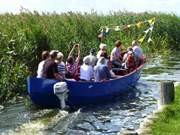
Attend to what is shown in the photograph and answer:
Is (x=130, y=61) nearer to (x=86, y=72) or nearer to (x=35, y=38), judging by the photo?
(x=86, y=72)

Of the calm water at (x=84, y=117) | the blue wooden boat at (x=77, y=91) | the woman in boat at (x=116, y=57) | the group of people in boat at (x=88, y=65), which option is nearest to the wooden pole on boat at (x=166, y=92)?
the calm water at (x=84, y=117)

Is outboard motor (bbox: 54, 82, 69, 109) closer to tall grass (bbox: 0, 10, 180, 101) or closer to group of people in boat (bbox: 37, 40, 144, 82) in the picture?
group of people in boat (bbox: 37, 40, 144, 82)

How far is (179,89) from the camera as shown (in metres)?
14.8

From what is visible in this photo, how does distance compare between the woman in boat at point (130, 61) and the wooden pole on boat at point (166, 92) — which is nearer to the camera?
the wooden pole on boat at point (166, 92)

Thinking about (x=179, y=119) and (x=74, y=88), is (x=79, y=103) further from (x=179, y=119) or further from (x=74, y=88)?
(x=179, y=119)

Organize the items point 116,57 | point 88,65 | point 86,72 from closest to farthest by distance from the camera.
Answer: point 86,72
point 88,65
point 116,57

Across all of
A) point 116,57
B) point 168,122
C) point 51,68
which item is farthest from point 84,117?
point 116,57

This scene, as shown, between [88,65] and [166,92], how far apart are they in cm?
445

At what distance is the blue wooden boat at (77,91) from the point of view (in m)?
14.0

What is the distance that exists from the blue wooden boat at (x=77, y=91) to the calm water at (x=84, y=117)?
9.6 inches

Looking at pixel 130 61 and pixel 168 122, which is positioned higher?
pixel 130 61

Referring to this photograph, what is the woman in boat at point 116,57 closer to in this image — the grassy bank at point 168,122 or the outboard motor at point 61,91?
the outboard motor at point 61,91

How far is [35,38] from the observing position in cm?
1839

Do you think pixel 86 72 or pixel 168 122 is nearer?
pixel 168 122
